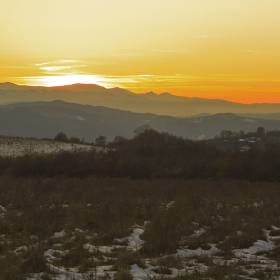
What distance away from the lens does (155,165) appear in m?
32.8

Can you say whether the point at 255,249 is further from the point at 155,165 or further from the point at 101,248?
the point at 155,165

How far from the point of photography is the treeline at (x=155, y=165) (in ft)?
98.4

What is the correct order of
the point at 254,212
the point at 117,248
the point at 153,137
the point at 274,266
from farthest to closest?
the point at 153,137 → the point at 254,212 → the point at 117,248 → the point at 274,266

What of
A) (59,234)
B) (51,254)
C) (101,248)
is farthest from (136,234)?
(51,254)

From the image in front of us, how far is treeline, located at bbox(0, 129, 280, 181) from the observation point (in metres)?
30.0

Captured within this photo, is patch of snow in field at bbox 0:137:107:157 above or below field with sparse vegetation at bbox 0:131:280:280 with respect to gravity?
below

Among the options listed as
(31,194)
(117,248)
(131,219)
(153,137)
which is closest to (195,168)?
(153,137)

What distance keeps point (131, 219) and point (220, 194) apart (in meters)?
6.69

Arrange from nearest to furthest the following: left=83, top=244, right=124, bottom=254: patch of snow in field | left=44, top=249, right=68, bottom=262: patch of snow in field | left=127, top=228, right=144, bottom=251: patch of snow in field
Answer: left=44, top=249, right=68, bottom=262: patch of snow in field < left=83, top=244, right=124, bottom=254: patch of snow in field < left=127, top=228, right=144, bottom=251: patch of snow in field

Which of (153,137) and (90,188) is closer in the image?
(90,188)

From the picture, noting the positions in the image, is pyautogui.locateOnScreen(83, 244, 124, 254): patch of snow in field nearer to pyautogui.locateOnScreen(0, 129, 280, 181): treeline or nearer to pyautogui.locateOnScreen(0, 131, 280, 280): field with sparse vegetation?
pyautogui.locateOnScreen(0, 131, 280, 280): field with sparse vegetation

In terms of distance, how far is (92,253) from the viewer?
7543 millimetres

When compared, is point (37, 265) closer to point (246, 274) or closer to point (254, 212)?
point (246, 274)

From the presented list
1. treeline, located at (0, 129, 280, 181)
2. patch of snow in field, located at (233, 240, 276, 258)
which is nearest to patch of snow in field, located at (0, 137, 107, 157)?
treeline, located at (0, 129, 280, 181)
